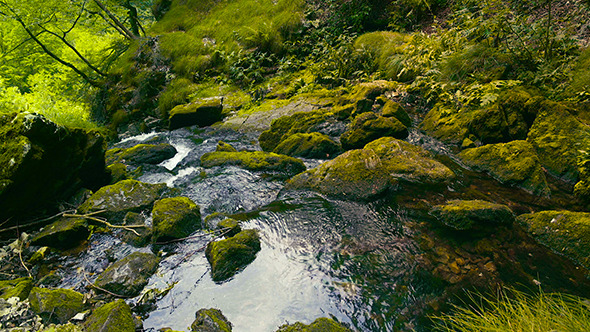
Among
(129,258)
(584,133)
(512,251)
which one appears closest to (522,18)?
(584,133)

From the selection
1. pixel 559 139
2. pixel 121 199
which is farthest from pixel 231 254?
pixel 559 139

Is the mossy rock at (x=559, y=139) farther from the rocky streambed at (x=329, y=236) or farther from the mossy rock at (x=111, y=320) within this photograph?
the mossy rock at (x=111, y=320)

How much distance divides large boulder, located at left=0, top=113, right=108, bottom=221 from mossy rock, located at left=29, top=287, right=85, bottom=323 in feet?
7.17

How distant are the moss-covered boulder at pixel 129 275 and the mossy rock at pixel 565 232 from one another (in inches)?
202

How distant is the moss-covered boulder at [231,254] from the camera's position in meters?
3.69

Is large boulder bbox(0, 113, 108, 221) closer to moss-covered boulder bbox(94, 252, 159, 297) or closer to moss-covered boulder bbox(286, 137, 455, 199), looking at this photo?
moss-covered boulder bbox(94, 252, 159, 297)

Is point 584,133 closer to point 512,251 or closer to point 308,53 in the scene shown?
point 512,251

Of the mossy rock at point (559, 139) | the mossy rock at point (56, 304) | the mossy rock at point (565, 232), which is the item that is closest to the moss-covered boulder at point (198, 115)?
the mossy rock at point (56, 304)

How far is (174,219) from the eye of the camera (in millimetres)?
4371

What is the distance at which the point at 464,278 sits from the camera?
3.28 m

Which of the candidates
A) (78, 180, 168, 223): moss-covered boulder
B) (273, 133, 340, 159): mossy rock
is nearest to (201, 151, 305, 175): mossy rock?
(273, 133, 340, 159): mossy rock

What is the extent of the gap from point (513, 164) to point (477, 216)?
1.86 metres

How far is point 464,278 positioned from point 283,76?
10.3 metres

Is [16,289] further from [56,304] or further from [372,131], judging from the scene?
[372,131]
